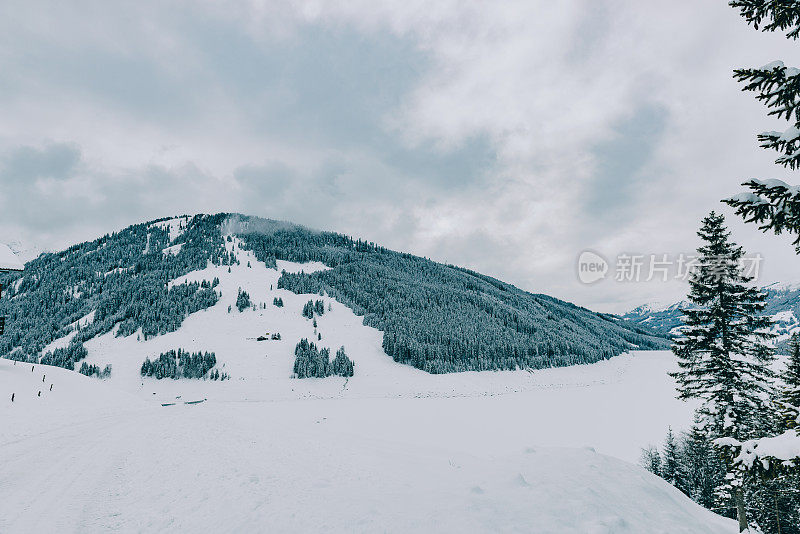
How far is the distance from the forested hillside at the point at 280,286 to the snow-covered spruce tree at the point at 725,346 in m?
62.1

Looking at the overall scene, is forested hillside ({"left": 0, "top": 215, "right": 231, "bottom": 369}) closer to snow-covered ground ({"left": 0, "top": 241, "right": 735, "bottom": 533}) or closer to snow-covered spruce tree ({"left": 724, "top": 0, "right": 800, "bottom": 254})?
snow-covered ground ({"left": 0, "top": 241, "right": 735, "bottom": 533})

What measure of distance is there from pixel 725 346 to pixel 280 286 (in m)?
111

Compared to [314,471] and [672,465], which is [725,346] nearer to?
[314,471]

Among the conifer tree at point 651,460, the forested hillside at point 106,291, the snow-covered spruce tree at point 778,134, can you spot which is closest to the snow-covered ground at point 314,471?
the conifer tree at point 651,460

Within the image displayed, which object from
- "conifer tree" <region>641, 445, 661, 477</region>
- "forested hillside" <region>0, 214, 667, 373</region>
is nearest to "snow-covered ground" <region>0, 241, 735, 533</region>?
"conifer tree" <region>641, 445, 661, 477</region>

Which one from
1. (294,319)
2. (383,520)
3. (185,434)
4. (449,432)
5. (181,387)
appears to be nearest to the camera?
(383,520)

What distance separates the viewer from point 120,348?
7481 centimetres

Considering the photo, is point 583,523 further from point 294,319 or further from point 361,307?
point 361,307

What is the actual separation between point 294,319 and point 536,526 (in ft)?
298

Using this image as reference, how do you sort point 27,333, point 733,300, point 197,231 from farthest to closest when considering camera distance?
point 197,231 < point 27,333 < point 733,300

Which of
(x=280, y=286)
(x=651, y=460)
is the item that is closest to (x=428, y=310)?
(x=280, y=286)

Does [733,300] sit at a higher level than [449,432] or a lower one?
higher

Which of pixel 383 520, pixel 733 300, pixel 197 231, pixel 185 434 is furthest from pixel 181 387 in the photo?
pixel 197 231

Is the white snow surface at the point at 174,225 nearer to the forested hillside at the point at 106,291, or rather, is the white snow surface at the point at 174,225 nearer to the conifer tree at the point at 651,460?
the forested hillside at the point at 106,291
